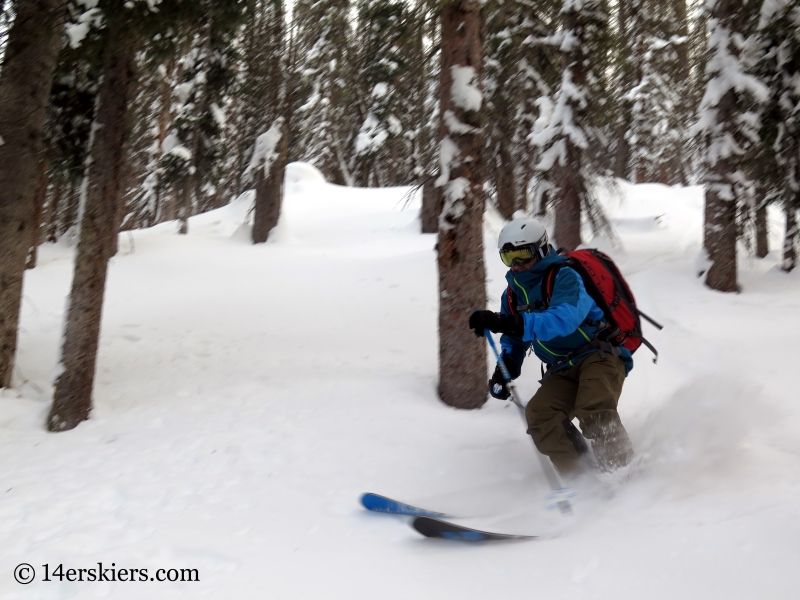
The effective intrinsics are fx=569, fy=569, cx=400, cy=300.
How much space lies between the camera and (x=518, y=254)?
4.16m

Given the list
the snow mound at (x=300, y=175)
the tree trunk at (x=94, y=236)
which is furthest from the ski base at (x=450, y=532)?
the snow mound at (x=300, y=175)

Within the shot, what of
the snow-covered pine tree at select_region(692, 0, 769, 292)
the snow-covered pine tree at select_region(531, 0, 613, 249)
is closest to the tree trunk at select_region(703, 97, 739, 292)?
the snow-covered pine tree at select_region(692, 0, 769, 292)

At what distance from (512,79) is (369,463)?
299 inches

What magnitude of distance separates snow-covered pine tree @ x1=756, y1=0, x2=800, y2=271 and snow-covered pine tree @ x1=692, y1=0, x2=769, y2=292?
0.32 metres

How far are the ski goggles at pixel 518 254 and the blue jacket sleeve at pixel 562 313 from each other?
29 cm

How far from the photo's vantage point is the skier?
155 inches

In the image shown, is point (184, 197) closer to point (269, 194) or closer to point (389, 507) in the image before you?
point (269, 194)

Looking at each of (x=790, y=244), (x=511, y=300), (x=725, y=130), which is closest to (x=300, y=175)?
(x=725, y=130)

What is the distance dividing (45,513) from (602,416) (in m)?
3.94

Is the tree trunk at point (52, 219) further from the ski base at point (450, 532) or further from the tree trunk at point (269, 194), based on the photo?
the ski base at point (450, 532)

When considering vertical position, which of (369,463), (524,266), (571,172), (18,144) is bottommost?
(369,463)

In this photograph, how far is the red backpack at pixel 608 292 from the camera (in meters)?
4.09

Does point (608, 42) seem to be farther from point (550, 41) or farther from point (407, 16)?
point (407, 16)

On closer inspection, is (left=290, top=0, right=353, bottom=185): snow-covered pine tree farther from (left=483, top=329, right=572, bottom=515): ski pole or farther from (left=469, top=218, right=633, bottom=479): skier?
(left=483, top=329, right=572, bottom=515): ski pole
